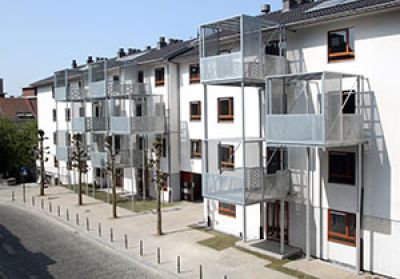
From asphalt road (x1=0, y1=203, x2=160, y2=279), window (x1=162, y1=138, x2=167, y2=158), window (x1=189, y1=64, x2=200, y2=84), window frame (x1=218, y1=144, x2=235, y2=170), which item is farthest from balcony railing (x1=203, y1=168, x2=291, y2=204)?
window (x1=162, y1=138, x2=167, y2=158)

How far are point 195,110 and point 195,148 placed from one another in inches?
90.8

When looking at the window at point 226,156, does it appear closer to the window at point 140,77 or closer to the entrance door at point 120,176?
the window at point 140,77

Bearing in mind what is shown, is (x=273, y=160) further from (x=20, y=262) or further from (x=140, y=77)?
(x=140, y=77)

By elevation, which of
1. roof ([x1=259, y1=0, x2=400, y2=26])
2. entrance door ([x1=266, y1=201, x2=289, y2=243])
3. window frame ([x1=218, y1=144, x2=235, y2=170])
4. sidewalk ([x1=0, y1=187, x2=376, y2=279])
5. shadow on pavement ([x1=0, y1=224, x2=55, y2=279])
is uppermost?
roof ([x1=259, y1=0, x2=400, y2=26])

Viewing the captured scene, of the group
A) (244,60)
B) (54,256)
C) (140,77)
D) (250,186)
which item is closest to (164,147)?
(140,77)

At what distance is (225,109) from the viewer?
2114 centimetres

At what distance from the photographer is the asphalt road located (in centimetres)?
1547

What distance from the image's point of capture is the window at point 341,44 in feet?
48.9

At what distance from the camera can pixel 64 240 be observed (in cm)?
1970

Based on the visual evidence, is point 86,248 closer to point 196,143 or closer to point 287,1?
point 196,143

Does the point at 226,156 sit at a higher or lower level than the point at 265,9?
lower

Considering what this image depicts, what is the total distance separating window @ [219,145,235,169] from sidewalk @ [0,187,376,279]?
3.41 metres

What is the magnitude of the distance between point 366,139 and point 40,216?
18.9 m

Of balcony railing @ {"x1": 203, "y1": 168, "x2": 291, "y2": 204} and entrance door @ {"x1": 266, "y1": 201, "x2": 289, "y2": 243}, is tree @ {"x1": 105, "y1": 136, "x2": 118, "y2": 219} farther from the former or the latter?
entrance door @ {"x1": 266, "y1": 201, "x2": 289, "y2": 243}
